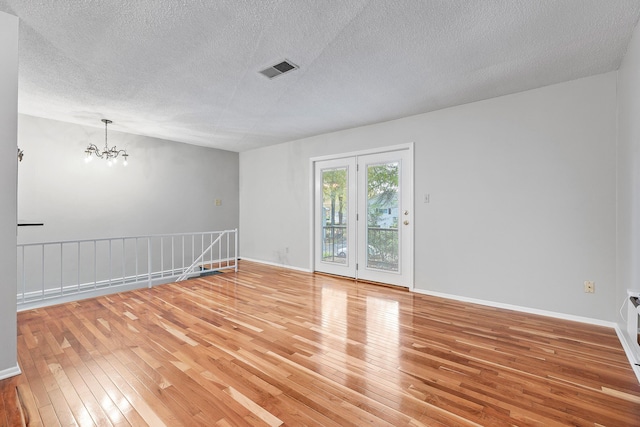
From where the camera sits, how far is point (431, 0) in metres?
1.92

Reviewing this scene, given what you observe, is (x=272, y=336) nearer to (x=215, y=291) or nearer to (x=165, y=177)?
(x=215, y=291)

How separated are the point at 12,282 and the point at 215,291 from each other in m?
2.31

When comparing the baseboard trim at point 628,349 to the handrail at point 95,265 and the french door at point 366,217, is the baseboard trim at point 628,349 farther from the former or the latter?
the handrail at point 95,265

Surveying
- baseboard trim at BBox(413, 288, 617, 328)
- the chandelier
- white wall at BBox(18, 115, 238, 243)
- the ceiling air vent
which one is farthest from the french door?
the chandelier

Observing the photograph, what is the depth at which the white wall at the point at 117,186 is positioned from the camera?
14.2 ft

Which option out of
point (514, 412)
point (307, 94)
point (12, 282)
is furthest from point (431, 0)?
point (12, 282)

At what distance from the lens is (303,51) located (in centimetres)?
251

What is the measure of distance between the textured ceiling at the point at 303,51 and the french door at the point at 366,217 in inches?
40.0

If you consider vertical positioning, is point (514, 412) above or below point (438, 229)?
below

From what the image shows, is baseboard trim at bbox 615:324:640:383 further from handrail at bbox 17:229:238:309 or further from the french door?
handrail at bbox 17:229:238:309

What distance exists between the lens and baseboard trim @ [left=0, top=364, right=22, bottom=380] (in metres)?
2.04

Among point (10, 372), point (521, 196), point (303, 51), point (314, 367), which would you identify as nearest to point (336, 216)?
point (521, 196)

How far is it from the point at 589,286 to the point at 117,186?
670 centimetres

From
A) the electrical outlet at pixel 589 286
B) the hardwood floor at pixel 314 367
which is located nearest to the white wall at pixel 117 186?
the hardwood floor at pixel 314 367
